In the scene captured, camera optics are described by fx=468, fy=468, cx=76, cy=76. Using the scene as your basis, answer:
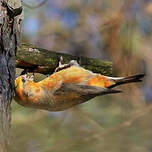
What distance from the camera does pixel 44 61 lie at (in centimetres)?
261

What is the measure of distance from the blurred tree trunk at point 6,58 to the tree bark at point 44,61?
0.21 m

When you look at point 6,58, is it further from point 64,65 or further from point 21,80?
point 21,80

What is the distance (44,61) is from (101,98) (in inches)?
108

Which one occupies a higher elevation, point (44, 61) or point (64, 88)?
point (44, 61)

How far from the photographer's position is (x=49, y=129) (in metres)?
4.46

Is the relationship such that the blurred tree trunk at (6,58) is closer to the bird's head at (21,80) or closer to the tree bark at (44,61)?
the tree bark at (44,61)

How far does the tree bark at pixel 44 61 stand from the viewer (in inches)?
101

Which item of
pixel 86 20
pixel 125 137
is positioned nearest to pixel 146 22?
pixel 86 20

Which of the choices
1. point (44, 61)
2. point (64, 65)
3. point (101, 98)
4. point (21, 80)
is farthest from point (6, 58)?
point (101, 98)

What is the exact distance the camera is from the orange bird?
Answer: 3041 mm

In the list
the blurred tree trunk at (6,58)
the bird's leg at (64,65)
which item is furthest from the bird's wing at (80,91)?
the blurred tree trunk at (6,58)

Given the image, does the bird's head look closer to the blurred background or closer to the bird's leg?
the bird's leg

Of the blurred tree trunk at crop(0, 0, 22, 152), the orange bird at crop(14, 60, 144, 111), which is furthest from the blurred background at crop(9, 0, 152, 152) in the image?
the blurred tree trunk at crop(0, 0, 22, 152)

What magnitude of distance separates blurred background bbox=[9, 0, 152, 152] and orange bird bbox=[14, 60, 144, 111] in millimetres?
839
